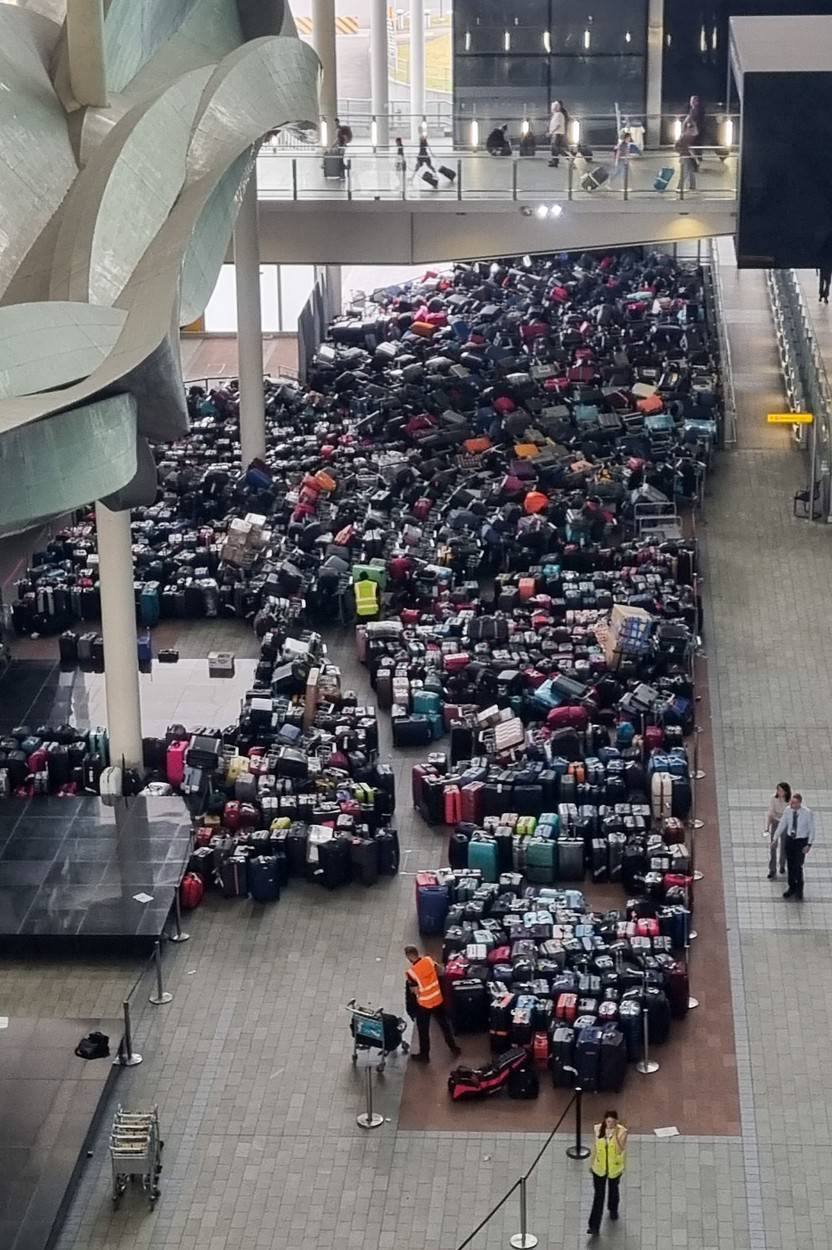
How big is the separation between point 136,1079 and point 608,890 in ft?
19.5

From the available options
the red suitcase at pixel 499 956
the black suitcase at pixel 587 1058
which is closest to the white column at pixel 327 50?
the red suitcase at pixel 499 956

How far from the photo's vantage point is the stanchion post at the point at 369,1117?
20969 mm

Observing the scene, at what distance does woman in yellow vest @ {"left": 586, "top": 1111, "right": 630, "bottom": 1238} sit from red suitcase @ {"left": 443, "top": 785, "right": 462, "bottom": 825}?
723 centimetres

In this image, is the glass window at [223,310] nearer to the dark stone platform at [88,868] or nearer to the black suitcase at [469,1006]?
the dark stone platform at [88,868]

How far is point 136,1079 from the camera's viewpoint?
21.8 m

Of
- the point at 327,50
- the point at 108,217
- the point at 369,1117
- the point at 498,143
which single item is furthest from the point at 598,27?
the point at 369,1117

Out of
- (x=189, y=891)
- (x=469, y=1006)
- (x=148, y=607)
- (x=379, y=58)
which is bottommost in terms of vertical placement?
(x=148, y=607)

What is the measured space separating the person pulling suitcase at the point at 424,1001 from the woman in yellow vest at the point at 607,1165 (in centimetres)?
269

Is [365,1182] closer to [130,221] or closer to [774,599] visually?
[130,221]

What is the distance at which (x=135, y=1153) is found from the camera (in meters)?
19.8

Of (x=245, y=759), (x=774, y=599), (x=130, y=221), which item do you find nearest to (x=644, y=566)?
(x=774, y=599)

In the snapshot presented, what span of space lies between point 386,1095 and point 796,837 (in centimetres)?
581

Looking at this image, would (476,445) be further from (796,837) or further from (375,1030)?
(375,1030)

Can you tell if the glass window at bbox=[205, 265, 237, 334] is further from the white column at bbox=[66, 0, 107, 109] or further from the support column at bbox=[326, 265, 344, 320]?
the white column at bbox=[66, 0, 107, 109]
